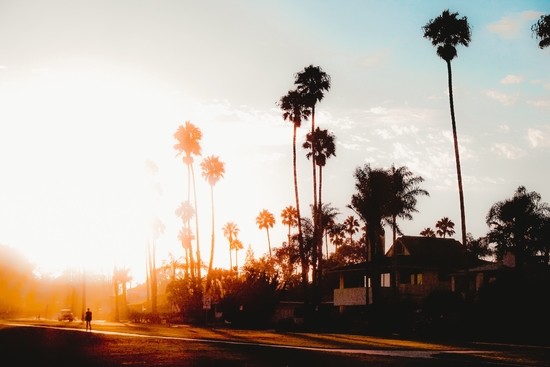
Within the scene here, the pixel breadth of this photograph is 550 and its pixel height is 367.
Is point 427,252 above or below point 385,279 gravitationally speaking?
above

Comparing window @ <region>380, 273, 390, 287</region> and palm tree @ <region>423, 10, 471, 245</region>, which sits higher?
palm tree @ <region>423, 10, 471, 245</region>

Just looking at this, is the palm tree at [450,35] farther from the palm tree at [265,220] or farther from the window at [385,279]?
the palm tree at [265,220]

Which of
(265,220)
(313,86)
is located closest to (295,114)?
(313,86)

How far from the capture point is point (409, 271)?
69.0 metres

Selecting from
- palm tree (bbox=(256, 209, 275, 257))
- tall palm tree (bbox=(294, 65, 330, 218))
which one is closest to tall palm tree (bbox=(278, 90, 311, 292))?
tall palm tree (bbox=(294, 65, 330, 218))

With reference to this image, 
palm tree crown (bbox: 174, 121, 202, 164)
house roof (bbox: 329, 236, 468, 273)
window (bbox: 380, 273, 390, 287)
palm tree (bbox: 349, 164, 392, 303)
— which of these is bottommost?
window (bbox: 380, 273, 390, 287)

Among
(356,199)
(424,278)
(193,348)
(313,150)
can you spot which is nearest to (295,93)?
(313,150)

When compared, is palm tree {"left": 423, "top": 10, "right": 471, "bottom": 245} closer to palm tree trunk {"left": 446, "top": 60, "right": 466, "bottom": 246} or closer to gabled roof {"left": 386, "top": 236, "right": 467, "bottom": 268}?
palm tree trunk {"left": 446, "top": 60, "right": 466, "bottom": 246}

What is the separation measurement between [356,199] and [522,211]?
49.2 feet

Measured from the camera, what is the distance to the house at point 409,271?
67188mm

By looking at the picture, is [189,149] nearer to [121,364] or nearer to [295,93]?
[295,93]

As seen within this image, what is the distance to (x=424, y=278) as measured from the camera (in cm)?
6794

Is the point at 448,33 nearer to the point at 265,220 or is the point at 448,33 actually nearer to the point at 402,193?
the point at 402,193

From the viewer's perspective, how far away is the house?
67.2m
